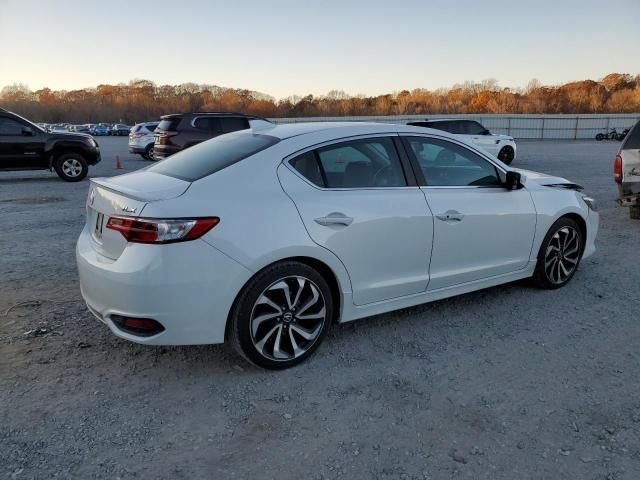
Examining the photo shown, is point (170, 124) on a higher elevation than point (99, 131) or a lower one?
lower

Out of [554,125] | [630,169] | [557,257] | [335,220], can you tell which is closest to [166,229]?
[335,220]

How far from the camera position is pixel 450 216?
3.93m

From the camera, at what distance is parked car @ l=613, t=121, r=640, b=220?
24.7 feet

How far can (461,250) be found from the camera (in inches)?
160

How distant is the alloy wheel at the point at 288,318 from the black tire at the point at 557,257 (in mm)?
2459

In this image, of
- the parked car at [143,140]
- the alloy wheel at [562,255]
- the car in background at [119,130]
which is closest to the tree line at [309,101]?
the car in background at [119,130]

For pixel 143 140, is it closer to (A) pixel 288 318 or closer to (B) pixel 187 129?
(B) pixel 187 129

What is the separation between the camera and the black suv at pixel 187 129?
48.5 ft

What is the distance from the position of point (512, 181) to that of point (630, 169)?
14.7ft

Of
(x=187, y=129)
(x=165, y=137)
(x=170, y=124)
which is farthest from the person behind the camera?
(x=170, y=124)

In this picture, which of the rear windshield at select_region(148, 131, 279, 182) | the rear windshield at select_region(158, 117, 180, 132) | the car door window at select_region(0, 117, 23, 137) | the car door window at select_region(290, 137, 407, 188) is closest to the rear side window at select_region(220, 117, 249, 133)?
the rear windshield at select_region(158, 117, 180, 132)

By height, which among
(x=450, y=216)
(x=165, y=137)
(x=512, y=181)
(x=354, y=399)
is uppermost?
(x=165, y=137)

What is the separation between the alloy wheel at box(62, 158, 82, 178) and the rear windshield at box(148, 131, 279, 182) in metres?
11.0

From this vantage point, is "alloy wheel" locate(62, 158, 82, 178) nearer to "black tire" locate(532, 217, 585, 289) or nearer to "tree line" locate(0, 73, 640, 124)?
"black tire" locate(532, 217, 585, 289)
